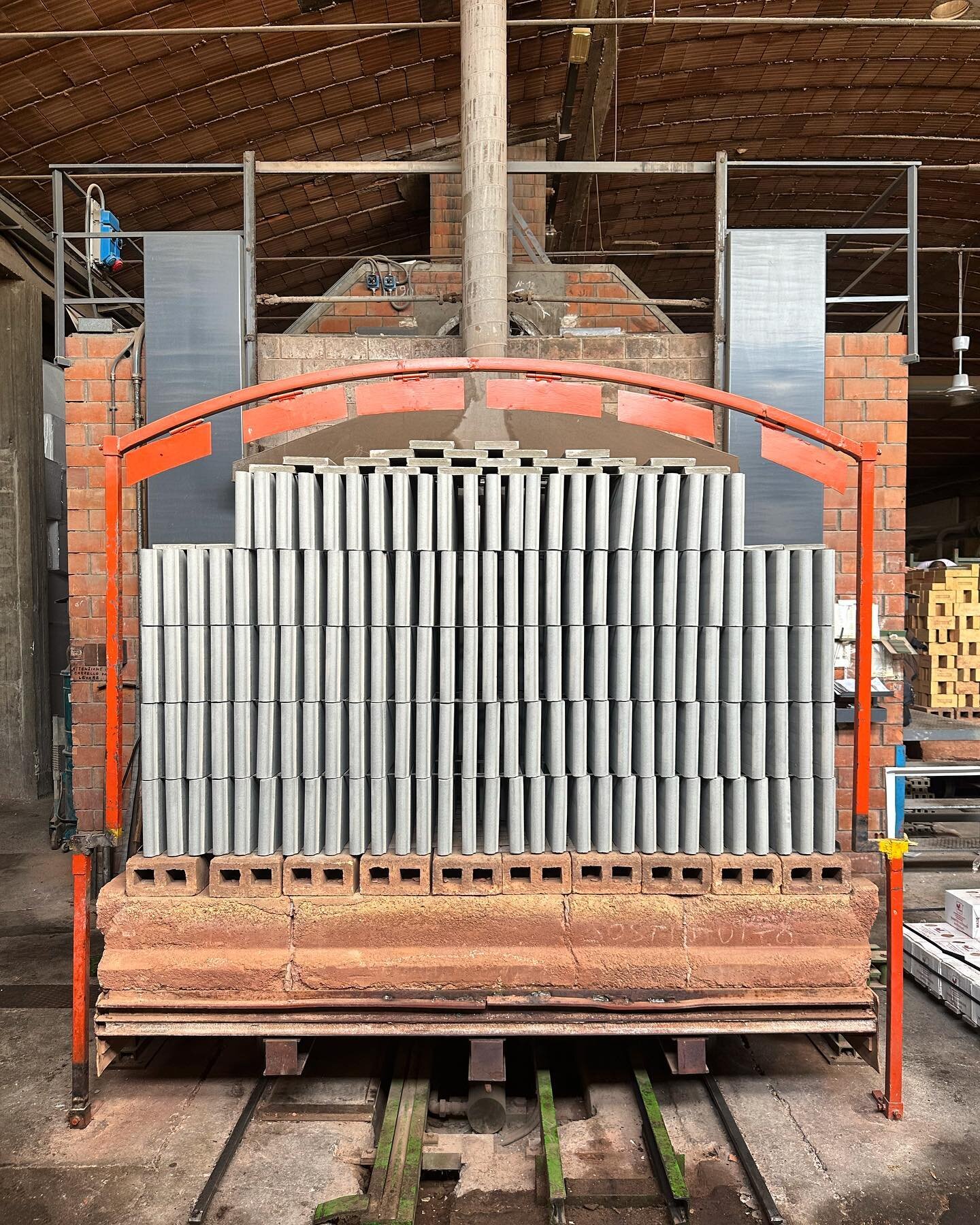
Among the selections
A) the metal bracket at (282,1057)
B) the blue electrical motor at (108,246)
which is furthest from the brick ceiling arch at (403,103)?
the metal bracket at (282,1057)

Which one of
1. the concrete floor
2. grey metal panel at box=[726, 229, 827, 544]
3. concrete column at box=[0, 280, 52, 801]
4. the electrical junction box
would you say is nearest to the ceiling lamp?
grey metal panel at box=[726, 229, 827, 544]

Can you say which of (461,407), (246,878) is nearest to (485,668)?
(461,407)

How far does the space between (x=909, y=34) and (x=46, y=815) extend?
14778 mm

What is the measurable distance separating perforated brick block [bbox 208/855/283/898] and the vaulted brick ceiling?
8893 mm

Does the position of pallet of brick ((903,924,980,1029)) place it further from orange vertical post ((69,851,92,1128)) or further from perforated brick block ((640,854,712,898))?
orange vertical post ((69,851,92,1128))

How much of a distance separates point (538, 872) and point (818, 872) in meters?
1.36

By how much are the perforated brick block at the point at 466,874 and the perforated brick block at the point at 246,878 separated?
745 millimetres

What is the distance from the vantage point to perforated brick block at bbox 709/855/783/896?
3.67 metres

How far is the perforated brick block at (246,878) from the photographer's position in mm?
3637

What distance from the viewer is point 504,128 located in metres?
6.17

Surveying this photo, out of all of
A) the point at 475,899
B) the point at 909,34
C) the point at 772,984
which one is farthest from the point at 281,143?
the point at 772,984

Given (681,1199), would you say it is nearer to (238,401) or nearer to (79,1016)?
(79,1016)

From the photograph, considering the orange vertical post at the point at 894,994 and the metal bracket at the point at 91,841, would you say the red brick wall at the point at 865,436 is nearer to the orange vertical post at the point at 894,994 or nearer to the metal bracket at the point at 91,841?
the orange vertical post at the point at 894,994

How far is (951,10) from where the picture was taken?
29.7ft
